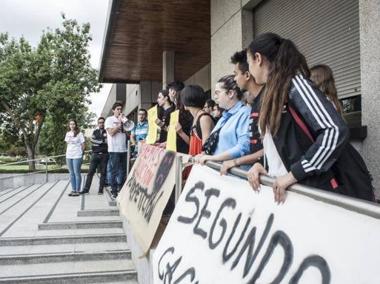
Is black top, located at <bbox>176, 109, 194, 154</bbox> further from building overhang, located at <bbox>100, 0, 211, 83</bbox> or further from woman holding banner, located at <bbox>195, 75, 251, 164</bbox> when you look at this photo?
building overhang, located at <bbox>100, 0, 211, 83</bbox>

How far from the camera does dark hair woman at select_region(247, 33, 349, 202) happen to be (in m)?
1.80

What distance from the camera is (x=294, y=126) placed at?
6.58 ft

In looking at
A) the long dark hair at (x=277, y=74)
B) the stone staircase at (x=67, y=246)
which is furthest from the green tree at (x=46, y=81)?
the long dark hair at (x=277, y=74)

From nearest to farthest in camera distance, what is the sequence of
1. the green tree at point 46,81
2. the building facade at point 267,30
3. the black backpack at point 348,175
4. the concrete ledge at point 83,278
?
the black backpack at point 348,175 < the building facade at point 267,30 < the concrete ledge at point 83,278 < the green tree at point 46,81

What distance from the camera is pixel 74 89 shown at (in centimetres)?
2416

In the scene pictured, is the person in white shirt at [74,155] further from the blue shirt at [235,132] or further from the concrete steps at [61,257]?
the blue shirt at [235,132]

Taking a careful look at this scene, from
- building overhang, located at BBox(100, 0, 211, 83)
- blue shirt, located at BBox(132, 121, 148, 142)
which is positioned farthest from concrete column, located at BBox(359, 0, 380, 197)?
building overhang, located at BBox(100, 0, 211, 83)

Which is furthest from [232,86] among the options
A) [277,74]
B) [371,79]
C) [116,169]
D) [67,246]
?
[116,169]

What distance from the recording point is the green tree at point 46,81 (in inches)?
953

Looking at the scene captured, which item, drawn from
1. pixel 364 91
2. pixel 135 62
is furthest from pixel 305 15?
pixel 135 62

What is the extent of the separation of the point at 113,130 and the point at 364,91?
524cm

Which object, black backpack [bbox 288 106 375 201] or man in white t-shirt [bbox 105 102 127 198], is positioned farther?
man in white t-shirt [bbox 105 102 127 198]

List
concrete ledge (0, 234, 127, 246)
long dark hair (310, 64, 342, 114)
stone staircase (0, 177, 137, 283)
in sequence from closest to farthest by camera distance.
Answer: long dark hair (310, 64, 342, 114)
stone staircase (0, 177, 137, 283)
concrete ledge (0, 234, 127, 246)

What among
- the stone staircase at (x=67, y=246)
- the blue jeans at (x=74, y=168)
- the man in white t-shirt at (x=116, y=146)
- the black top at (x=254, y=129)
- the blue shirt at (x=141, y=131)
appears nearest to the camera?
the black top at (x=254, y=129)
